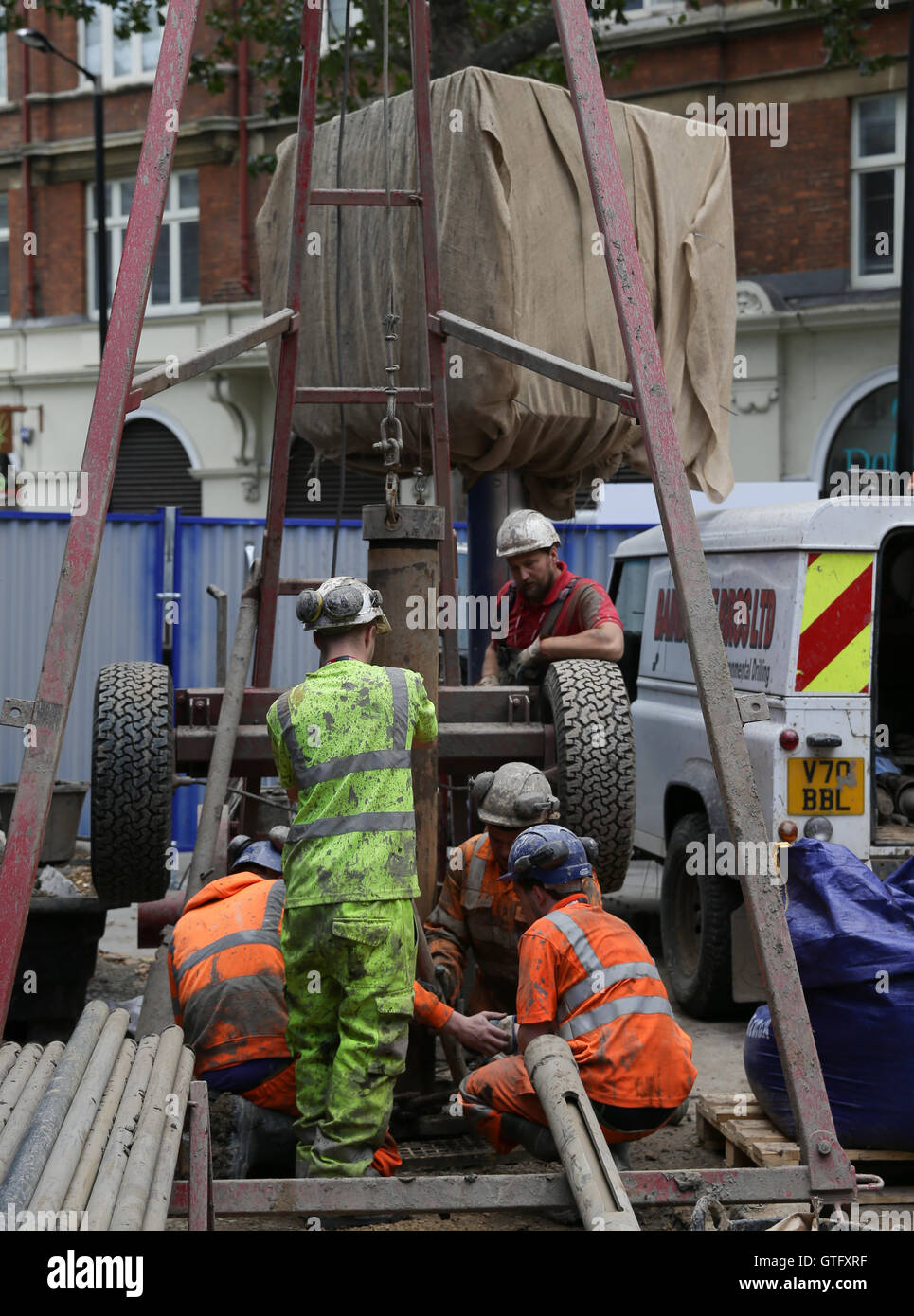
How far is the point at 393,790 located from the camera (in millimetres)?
4348

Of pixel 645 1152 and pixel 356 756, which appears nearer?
pixel 356 756

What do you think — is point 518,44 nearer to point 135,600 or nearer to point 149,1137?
point 135,600

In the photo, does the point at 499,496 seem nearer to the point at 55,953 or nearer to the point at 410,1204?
the point at 55,953

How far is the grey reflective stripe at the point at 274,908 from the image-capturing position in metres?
4.79

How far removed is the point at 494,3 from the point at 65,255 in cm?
1016

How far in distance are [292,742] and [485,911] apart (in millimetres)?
1389

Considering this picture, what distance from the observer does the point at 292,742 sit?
437cm

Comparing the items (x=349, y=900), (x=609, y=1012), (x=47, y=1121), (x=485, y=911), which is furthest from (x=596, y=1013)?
→ (x=47, y=1121)

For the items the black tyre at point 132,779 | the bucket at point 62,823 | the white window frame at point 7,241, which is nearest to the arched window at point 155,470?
the white window frame at point 7,241

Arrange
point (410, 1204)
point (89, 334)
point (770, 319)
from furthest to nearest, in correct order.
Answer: point (89, 334) → point (770, 319) → point (410, 1204)

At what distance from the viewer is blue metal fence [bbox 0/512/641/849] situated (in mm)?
11883

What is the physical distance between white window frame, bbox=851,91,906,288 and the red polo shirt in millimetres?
12161

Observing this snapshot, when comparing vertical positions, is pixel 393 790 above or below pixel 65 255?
below
